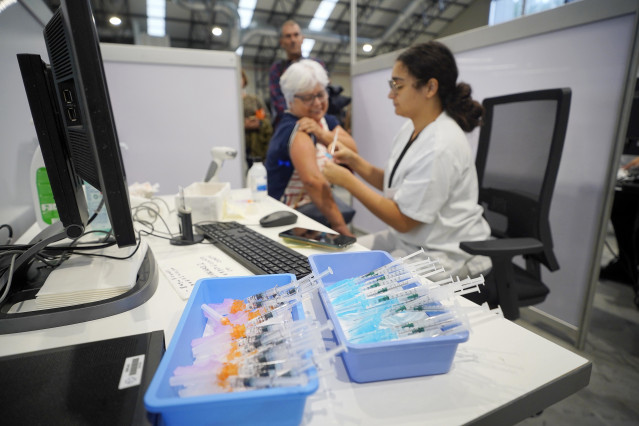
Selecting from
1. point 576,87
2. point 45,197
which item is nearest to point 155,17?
point 45,197

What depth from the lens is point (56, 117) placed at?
26.5 inches

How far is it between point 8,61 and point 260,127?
230 centimetres

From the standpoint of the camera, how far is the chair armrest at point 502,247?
1.01 m

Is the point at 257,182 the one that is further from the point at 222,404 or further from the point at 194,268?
the point at 222,404

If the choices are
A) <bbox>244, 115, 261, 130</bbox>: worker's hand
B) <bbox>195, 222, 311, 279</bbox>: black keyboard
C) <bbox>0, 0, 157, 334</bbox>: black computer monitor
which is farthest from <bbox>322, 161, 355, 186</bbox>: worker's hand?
<bbox>244, 115, 261, 130</bbox>: worker's hand

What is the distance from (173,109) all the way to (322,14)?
7.20 m

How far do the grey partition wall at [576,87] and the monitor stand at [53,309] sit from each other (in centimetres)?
178

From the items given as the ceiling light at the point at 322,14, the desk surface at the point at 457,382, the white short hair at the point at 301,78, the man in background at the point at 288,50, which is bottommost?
the desk surface at the point at 457,382

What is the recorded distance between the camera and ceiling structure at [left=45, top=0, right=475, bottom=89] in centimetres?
710

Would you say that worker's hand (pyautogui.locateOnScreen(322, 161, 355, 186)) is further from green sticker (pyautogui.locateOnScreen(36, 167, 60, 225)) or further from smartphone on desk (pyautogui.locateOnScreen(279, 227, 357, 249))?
green sticker (pyautogui.locateOnScreen(36, 167, 60, 225))

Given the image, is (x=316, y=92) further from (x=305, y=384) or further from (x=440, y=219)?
(x=305, y=384)

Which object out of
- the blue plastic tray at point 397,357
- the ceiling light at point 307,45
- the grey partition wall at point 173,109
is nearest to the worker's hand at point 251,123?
the grey partition wall at point 173,109

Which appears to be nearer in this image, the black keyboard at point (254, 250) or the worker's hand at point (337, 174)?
the black keyboard at point (254, 250)

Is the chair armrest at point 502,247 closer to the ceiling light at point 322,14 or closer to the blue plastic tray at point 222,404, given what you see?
the blue plastic tray at point 222,404
